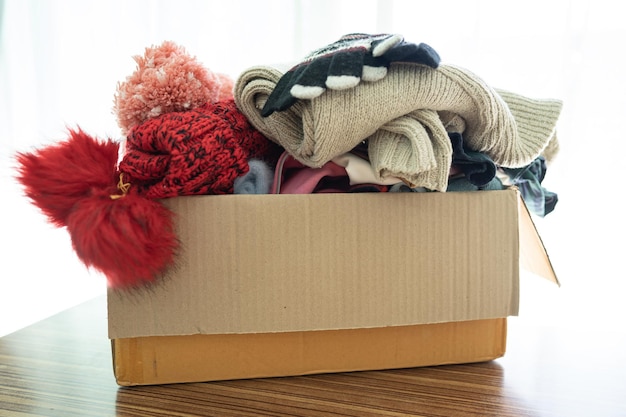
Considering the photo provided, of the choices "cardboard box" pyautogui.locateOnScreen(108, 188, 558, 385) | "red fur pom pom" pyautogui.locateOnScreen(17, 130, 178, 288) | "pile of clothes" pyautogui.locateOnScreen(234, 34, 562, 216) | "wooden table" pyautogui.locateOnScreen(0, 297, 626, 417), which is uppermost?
"pile of clothes" pyautogui.locateOnScreen(234, 34, 562, 216)

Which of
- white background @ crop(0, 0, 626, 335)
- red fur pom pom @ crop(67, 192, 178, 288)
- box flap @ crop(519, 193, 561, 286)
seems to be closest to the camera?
red fur pom pom @ crop(67, 192, 178, 288)

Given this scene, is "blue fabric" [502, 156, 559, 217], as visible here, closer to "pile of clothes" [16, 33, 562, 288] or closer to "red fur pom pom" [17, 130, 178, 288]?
"pile of clothes" [16, 33, 562, 288]

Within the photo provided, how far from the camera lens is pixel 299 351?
505 millimetres

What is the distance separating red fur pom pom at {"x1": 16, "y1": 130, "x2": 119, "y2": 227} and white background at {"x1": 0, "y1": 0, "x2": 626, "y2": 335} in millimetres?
389

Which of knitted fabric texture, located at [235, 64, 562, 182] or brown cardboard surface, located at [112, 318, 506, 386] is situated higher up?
knitted fabric texture, located at [235, 64, 562, 182]

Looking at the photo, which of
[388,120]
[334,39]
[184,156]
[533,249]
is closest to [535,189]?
[533,249]

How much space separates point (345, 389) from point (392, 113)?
26 centimetres

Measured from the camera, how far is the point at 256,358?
499mm

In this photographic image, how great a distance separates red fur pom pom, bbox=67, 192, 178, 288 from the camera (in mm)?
426

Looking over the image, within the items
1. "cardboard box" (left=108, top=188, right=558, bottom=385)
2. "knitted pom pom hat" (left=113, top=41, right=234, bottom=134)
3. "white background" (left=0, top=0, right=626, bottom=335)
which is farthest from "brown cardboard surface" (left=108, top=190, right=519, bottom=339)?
"white background" (left=0, top=0, right=626, bottom=335)

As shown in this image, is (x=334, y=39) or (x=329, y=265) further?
(x=334, y=39)

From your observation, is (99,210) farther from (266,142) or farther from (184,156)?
(266,142)

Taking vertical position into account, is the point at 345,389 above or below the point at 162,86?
below

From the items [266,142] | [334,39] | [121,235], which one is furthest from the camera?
[334,39]
